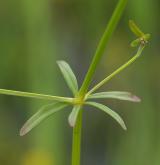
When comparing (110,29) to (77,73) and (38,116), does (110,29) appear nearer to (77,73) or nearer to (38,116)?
(38,116)

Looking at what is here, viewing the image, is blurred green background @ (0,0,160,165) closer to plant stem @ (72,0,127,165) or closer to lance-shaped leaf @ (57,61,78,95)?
lance-shaped leaf @ (57,61,78,95)

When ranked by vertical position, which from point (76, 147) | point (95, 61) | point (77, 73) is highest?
point (77, 73)

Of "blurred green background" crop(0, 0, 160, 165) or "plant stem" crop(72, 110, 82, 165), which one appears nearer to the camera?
"plant stem" crop(72, 110, 82, 165)

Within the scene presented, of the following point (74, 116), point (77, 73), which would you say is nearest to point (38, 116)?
point (74, 116)

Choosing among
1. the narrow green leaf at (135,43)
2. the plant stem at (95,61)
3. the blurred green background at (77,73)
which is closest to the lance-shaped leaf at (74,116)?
the plant stem at (95,61)

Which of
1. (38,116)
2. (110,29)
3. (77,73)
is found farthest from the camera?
(77,73)

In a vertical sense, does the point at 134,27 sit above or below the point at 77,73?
below

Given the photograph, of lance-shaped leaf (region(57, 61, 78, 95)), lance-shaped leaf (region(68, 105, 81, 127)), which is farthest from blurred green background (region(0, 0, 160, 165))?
lance-shaped leaf (region(68, 105, 81, 127))

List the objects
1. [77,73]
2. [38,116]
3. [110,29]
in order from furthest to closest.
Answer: [77,73]
[38,116]
[110,29]

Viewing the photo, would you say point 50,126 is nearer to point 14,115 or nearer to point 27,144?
point 27,144

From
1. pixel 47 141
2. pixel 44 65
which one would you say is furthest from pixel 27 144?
pixel 44 65
